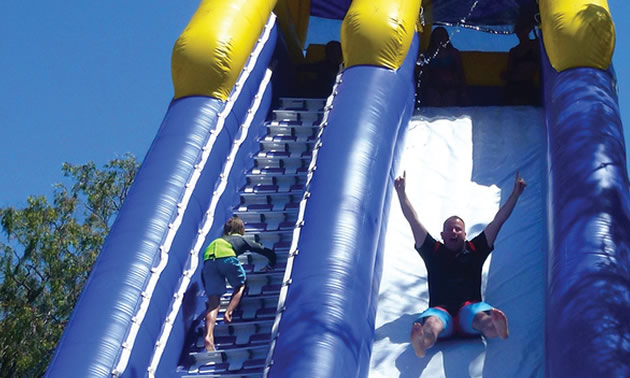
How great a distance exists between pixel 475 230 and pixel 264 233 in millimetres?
1392

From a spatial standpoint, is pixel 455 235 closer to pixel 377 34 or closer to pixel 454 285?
pixel 454 285

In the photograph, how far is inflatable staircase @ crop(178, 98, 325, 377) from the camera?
5660 mm

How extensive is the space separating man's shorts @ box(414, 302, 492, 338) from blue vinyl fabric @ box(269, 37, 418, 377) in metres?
0.38

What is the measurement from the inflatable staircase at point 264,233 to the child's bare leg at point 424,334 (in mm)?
878

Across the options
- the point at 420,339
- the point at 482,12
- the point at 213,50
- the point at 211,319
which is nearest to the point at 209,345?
the point at 211,319

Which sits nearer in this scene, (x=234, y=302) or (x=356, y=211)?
(x=356, y=211)

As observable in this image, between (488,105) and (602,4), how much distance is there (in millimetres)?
1332

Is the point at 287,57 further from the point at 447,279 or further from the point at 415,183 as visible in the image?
the point at 447,279

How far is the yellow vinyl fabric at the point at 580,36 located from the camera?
6.82 m

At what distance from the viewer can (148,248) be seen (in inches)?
224

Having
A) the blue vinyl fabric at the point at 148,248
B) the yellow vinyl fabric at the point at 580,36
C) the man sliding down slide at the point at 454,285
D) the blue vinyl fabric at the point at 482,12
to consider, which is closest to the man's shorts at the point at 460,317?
the man sliding down slide at the point at 454,285

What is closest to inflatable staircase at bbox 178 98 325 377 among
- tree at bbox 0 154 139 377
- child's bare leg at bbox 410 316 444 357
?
child's bare leg at bbox 410 316 444 357

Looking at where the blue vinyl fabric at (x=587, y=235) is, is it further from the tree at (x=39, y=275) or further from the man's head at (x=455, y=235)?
the tree at (x=39, y=275)

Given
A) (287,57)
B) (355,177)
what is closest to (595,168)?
(355,177)
